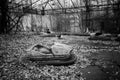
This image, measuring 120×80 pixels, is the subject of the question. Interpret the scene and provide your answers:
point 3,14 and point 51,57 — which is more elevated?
point 3,14

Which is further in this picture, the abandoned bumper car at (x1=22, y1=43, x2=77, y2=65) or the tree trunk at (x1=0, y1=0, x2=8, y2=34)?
the tree trunk at (x1=0, y1=0, x2=8, y2=34)

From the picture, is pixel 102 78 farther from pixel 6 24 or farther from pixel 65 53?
pixel 6 24

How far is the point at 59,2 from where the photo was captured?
16875mm

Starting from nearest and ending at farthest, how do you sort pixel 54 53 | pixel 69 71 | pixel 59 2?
pixel 69 71
pixel 54 53
pixel 59 2

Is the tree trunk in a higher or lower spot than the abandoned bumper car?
higher

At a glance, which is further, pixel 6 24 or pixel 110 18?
pixel 110 18

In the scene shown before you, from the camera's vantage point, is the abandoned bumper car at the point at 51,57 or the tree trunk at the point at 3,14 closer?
the abandoned bumper car at the point at 51,57

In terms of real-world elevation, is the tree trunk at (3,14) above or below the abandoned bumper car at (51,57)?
above

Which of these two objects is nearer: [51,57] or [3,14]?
[51,57]

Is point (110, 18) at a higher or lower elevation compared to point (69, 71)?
higher

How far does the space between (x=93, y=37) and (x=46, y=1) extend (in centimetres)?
958

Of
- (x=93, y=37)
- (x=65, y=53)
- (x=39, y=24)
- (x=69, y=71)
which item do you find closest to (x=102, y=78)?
(x=69, y=71)

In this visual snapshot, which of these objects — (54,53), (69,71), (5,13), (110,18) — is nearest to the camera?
(69,71)

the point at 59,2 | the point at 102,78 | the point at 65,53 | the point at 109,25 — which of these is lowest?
the point at 102,78
